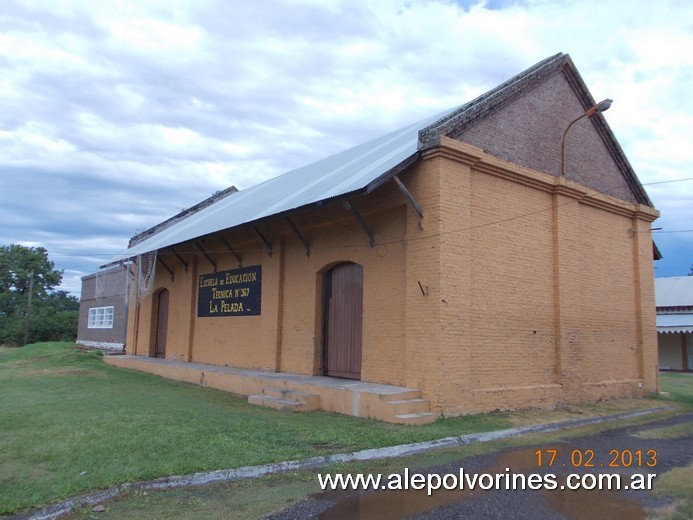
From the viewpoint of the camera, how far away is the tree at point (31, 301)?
131 feet

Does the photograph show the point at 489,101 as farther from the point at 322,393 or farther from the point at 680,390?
the point at 680,390

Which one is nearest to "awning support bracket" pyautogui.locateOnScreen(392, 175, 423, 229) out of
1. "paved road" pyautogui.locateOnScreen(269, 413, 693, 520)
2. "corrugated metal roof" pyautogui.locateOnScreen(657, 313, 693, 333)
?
"paved road" pyautogui.locateOnScreen(269, 413, 693, 520)

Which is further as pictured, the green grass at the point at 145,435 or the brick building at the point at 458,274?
the brick building at the point at 458,274

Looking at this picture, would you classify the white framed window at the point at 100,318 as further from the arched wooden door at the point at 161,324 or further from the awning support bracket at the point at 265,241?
the awning support bracket at the point at 265,241

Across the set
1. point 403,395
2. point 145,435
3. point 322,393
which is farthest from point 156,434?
point 403,395

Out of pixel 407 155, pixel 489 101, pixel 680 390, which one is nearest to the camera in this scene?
pixel 407 155

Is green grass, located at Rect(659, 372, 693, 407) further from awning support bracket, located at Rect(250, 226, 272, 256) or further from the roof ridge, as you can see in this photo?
awning support bracket, located at Rect(250, 226, 272, 256)

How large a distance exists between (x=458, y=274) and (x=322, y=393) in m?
3.33

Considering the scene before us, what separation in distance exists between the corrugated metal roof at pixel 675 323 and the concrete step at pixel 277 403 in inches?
791

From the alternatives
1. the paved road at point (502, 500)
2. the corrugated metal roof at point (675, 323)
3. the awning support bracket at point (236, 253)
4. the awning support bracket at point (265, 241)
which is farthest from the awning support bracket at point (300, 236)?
the corrugated metal roof at point (675, 323)

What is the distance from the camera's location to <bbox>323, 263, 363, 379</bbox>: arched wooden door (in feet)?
38.5

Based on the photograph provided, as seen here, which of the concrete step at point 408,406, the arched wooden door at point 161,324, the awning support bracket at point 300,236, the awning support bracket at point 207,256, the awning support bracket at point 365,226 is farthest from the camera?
the arched wooden door at point 161,324

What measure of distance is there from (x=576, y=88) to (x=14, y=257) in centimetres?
4424

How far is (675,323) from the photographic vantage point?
80.6 feet
